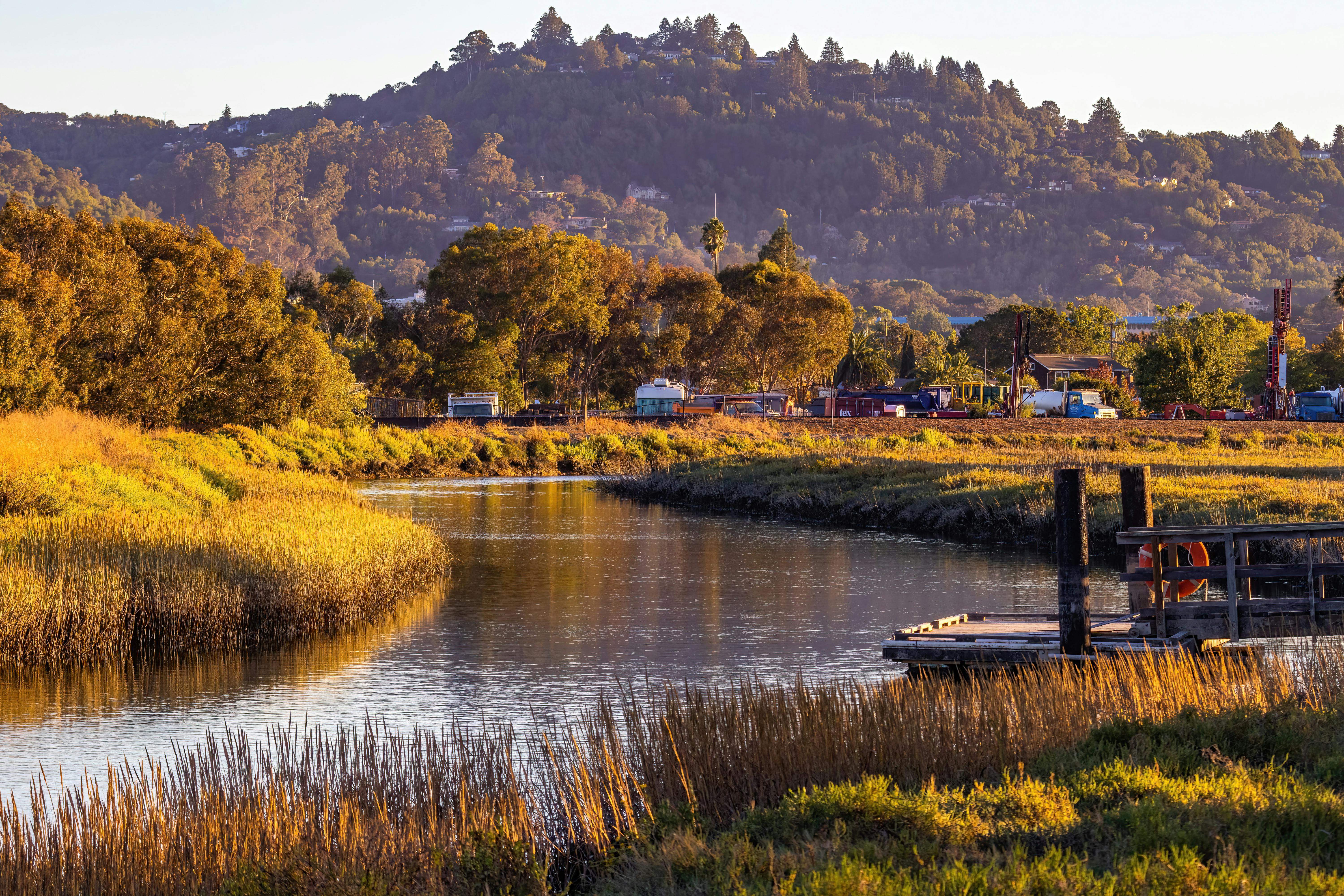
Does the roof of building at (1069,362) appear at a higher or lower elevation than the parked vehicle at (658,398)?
higher

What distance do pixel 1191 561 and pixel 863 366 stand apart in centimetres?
12685

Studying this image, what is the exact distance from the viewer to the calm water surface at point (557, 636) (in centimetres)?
1667

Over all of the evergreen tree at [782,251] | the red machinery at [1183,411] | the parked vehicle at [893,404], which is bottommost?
the red machinery at [1183,411]

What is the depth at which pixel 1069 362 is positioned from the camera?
13388 cm

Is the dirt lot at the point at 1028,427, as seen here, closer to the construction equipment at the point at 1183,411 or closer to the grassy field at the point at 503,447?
the grassy field at the point at 503,447

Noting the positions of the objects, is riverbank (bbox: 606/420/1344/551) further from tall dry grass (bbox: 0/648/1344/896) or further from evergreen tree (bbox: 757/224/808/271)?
evergreen tree (bbox: 757/224/808/271)

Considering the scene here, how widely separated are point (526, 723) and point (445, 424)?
193 ft

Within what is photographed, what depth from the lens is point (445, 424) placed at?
242 feet

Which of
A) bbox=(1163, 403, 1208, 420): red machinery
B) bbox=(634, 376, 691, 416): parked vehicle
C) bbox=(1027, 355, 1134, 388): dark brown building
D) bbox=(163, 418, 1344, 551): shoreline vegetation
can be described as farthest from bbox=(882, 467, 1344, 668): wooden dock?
bbox=(1027, 355, 1134, 388): dark brown building

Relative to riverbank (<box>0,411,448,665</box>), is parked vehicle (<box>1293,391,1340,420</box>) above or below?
above

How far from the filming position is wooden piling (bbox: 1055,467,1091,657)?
15.6m

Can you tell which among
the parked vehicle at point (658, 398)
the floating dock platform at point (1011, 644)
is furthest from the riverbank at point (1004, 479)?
A: the parked vehicle at point (658, 398)

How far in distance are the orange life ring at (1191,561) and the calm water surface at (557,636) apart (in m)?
4.03

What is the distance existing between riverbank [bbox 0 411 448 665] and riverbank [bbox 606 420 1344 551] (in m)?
13.1
